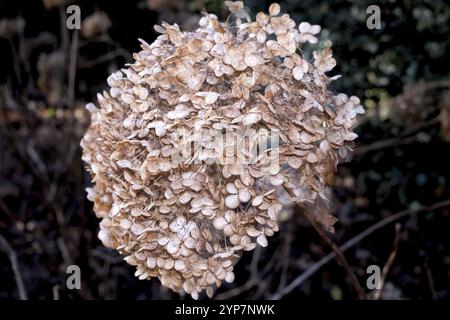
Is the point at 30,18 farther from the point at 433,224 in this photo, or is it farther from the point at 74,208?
the point at 433,224

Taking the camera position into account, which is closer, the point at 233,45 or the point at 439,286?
the point at 233,45

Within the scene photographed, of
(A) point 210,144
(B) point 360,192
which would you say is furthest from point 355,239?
(B) point 360,192

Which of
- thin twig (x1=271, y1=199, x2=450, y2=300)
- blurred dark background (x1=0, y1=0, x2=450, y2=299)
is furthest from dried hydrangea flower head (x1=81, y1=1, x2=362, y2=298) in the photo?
blurred dark background (x1=0, y1=0, x2=450, y2=299)

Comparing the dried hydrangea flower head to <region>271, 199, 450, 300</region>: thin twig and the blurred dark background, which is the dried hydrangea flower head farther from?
the blurred dark background

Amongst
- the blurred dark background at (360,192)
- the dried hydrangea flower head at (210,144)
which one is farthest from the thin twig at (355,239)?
the dried hydrangea flower head at (210,144)

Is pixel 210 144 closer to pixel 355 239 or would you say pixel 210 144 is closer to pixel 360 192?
pixel 355 239

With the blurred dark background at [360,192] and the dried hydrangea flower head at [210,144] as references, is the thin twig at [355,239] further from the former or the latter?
the dried hydrangea flower head at [210,144]

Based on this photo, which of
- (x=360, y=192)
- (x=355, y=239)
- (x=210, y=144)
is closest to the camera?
(x=210, y=144)

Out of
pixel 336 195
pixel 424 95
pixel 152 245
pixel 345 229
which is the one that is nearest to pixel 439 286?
pixel 345 229
